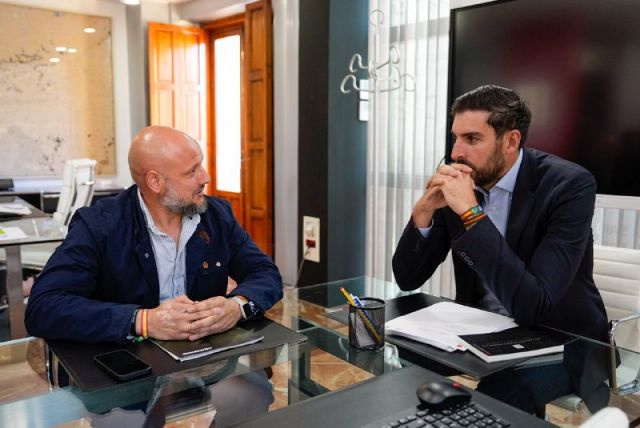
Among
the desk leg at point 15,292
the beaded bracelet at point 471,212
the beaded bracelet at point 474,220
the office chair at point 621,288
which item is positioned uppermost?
the beaded bracelet at point 471,212

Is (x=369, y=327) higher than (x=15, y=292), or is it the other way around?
(x=369, y=327)

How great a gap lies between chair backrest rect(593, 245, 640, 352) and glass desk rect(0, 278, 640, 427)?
0.71 meters

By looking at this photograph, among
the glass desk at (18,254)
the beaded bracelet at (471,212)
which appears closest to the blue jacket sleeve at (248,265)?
the beaded bracelet at (471,212)

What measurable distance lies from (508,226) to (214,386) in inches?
37.3

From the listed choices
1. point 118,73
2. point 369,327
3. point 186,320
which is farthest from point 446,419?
point 118,73

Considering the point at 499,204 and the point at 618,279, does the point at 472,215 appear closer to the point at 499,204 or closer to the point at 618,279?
the point at 499,204

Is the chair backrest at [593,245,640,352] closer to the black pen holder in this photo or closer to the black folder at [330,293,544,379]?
the black folder at [330,293,544,379]

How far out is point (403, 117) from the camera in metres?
3.58

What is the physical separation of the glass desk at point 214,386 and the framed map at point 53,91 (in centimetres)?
458

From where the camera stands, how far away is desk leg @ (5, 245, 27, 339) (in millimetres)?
2723

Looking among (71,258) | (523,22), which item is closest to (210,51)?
(523,22)

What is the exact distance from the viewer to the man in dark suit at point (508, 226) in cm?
141

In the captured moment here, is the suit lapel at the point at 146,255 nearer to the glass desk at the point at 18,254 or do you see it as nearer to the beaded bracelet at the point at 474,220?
the beaded bracelet at the point at 474,220

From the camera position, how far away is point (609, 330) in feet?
5.62
